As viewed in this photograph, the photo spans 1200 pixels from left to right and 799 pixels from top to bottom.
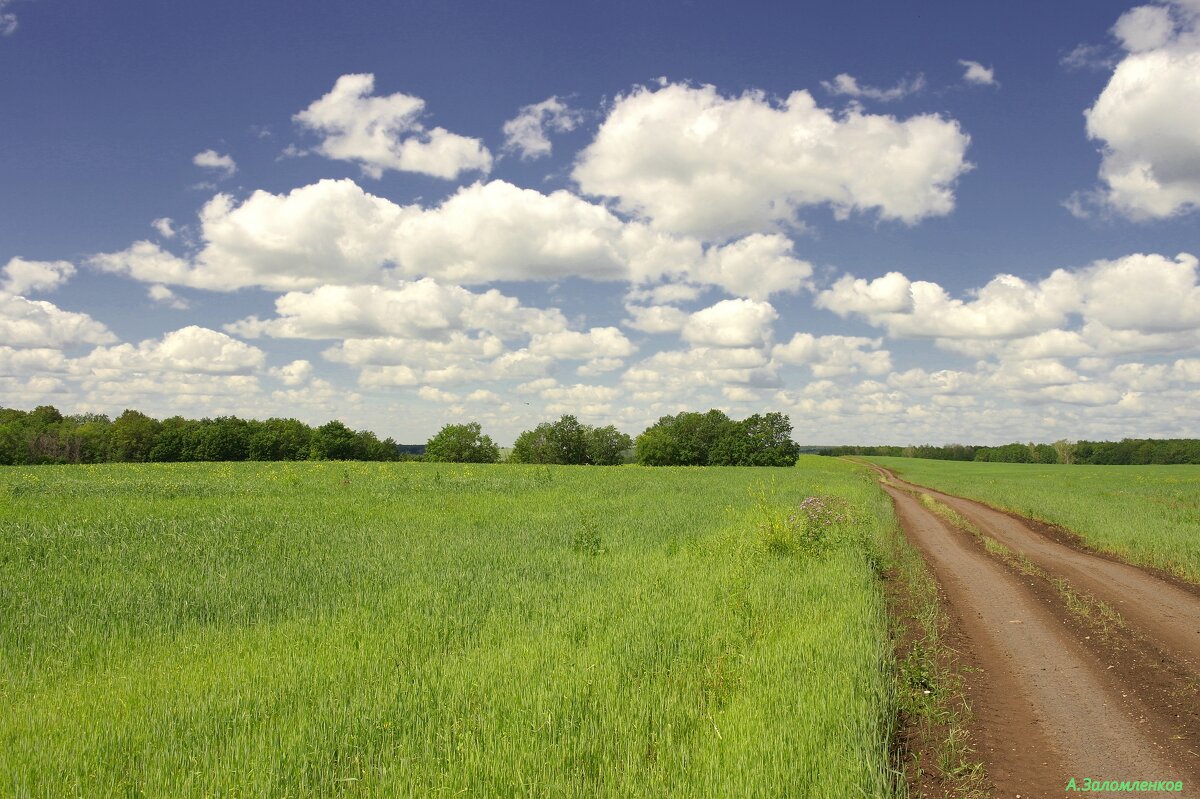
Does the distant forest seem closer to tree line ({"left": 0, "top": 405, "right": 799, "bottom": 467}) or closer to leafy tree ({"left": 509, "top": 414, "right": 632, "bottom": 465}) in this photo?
tree line ({"left": 0, "top": 405, "right": 799, "bottom": 467})

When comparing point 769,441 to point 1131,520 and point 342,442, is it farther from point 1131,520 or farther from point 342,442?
point 1131,520

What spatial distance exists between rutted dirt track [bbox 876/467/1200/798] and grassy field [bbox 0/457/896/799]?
1.20 m

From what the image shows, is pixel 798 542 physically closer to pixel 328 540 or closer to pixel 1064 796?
pixel 1064 796

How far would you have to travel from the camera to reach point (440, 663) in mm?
7559

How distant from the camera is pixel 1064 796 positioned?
5398 millimetres

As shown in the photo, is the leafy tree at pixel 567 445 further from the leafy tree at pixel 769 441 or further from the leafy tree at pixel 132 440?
the leafy tree at pixel 132 440

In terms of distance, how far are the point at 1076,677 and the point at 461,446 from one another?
113931mm

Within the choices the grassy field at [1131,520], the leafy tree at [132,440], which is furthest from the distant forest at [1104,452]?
the leafy tree at [132,440]

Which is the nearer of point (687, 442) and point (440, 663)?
point (440, 663)

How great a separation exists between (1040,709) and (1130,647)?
3562 millimetres

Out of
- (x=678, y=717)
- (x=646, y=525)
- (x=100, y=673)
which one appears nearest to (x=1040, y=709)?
(x=678, y=717)

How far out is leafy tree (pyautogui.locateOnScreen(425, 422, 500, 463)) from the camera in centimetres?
11662

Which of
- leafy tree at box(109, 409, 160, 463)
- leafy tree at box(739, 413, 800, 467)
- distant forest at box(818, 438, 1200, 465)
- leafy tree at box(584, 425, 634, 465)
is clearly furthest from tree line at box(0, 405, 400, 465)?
distant forest at box(818, 438, 1200, 465)

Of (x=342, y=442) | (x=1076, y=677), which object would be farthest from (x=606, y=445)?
(x=1076, y=677)
